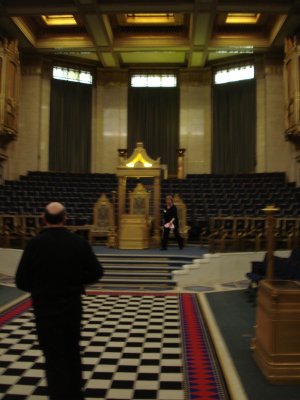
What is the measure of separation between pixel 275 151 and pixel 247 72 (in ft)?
12.4

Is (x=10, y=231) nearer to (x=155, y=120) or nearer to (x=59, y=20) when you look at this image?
(x=59, y=20)

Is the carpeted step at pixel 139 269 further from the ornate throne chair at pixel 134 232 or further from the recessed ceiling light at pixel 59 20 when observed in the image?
the recessed ceiling light at pixel 59 20

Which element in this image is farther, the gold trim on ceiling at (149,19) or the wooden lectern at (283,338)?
the gold trim on ceiling at (149,19)

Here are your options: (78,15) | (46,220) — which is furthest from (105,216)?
(46,220)

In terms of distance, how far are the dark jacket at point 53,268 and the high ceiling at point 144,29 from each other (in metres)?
12.9

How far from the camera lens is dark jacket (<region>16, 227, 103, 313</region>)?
104 inches

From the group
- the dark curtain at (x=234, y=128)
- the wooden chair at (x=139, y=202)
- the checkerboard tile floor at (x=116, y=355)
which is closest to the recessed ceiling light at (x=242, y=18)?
the dark curtain at (x=234, y=128)

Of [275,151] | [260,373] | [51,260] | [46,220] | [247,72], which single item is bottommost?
[260,373]

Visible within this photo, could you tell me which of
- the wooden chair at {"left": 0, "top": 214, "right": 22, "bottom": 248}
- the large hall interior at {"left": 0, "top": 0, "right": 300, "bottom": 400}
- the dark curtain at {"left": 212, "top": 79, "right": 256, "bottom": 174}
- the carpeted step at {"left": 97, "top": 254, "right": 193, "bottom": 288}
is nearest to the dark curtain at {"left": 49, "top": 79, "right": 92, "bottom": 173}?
the large hall interior at {"left": 0, "top": 0, "right": 300, "bottom": 400}

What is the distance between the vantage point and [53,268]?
2.64 meters

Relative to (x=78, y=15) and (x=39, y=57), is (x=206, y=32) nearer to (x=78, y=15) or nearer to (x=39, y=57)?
(x=78, y=15)

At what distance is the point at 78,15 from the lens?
14.9 metres

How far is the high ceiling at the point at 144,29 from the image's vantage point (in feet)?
46.6

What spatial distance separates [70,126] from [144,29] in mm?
5174
